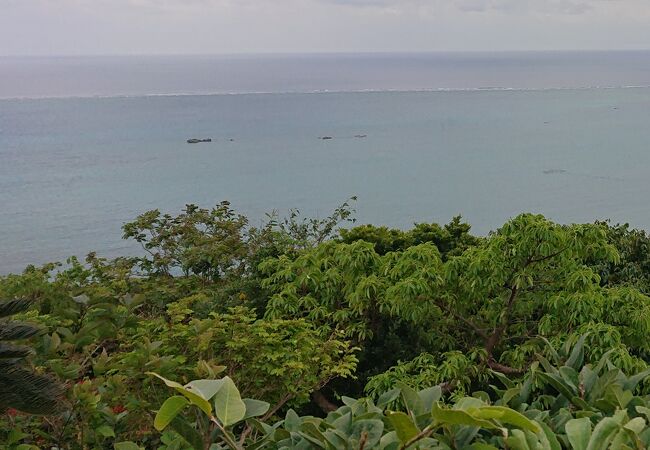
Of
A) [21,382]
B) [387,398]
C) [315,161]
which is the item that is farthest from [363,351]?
[315,161]

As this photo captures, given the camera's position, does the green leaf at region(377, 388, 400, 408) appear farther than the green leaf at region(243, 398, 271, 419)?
Yes

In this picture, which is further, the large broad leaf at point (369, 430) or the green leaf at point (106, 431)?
the green leaf at point (106, 431)

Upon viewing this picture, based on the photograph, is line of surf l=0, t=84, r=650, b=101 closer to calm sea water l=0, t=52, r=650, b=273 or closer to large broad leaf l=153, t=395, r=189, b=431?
calm sea water l=0, t=52, r=650, b=273

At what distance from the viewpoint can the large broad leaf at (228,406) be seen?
156 centimetres

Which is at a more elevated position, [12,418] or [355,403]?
[355,403]

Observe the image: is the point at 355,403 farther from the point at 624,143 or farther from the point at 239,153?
the point at 624,143

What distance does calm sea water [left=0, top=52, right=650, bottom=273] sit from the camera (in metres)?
23.3

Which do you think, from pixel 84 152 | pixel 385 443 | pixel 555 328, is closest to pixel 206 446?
pixel 385 443

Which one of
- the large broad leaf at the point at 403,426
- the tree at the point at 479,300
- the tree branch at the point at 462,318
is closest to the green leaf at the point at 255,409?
the large broad leaf at the point at 403,426

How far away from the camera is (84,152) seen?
38.8 meters

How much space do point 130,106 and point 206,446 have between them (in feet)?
217

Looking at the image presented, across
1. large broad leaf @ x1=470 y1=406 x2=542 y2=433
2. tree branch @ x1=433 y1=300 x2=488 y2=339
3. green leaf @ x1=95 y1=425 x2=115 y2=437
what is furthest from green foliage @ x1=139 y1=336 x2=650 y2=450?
tree branch @ x1=433 y1=300 x2=488 y2=339

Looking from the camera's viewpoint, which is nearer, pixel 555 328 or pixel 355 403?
pixel 355 403

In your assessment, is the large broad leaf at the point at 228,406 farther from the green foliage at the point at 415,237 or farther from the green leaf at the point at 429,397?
the green foliage at the point at 415,237
